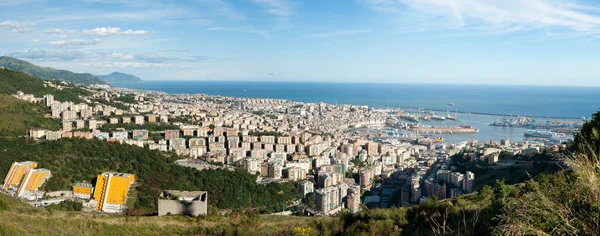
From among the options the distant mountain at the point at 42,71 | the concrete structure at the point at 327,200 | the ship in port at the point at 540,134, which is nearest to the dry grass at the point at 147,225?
the concrete structure at the point at 327,200

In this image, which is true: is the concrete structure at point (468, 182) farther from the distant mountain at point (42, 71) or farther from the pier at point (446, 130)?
the distant mountain at point (42, 71)

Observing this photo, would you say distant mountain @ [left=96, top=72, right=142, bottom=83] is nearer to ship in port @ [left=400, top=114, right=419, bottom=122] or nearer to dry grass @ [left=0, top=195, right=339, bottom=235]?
ship in port @ [left=400, top=114, right=419, bottom=122]

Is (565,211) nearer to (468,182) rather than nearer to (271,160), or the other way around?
(468,182)

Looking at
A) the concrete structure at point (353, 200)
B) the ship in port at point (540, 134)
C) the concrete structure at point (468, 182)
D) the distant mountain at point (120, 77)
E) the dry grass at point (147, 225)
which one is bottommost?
the concrete structure at point (353, 200)

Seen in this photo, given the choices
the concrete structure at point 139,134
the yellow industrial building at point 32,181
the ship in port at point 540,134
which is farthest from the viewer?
the ship in port at point 540,134

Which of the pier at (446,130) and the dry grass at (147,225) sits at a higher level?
the dry grass at (147,225)

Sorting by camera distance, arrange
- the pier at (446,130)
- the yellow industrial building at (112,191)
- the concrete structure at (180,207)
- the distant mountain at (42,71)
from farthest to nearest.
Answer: the distant mountain at (42,71), the pier at (446,130), the yellow industrial building at (112,191), the concrete structure at (180,207)

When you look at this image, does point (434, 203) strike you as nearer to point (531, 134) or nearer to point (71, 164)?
point (71, 164)
